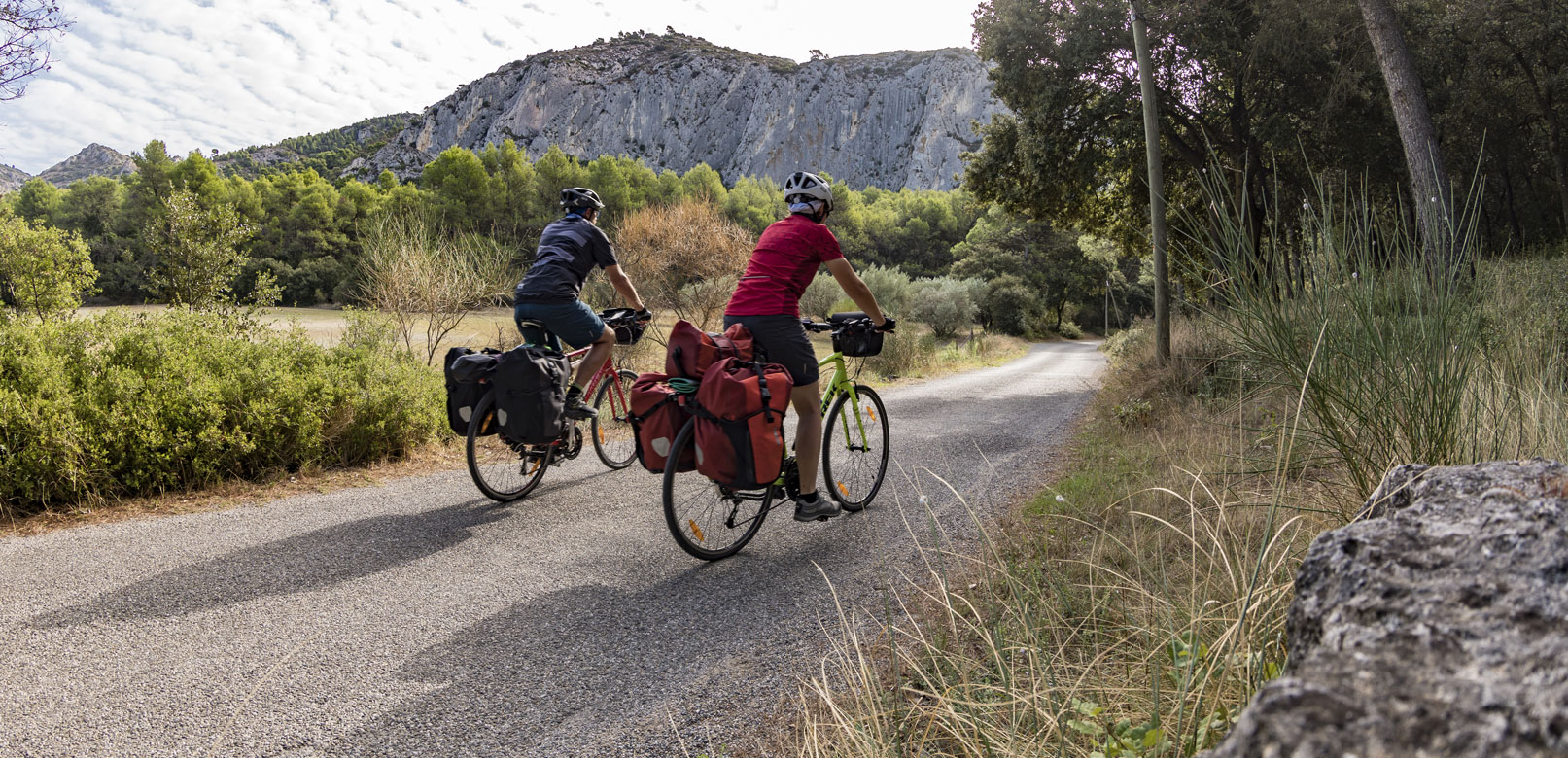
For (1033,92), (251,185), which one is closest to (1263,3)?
(1033,92)

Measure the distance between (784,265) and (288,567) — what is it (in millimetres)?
3093

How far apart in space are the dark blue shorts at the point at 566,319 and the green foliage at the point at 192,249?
13596 millimetres

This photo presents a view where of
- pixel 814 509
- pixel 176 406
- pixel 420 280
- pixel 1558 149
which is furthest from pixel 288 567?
pixel 1558 149

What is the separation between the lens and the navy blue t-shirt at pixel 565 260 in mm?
5129

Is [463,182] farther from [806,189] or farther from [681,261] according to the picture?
[806,189]

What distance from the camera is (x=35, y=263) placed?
1928 centimetres

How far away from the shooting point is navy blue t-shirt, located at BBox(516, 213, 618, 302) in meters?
5.13

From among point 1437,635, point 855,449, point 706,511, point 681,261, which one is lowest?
point 706,511

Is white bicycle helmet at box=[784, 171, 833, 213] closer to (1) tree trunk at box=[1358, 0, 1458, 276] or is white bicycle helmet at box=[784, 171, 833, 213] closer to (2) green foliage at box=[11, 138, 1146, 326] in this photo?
(1) tree trunk at box=[1358, 0, 1458, 276]

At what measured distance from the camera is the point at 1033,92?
16.8m

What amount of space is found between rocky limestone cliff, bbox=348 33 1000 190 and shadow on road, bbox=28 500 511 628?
449ft

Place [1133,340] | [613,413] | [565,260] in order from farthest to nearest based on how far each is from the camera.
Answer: [1133,340] → [613,413] → [565,260]

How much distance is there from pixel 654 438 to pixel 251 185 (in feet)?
253

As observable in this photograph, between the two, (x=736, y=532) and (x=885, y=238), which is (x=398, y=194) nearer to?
(x=885, y=238)
